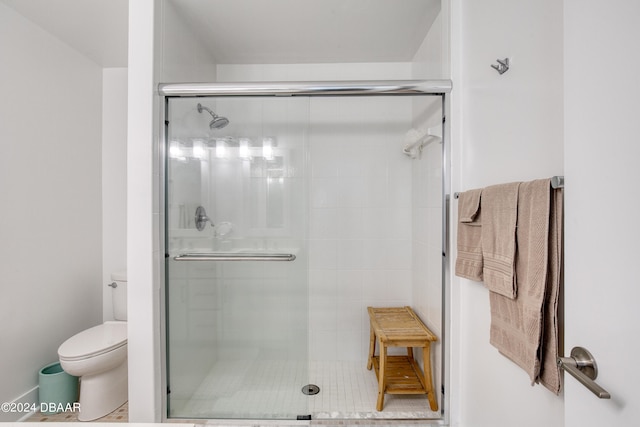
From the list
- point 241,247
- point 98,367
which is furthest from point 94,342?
point 241,247

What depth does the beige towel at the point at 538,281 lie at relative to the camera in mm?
850

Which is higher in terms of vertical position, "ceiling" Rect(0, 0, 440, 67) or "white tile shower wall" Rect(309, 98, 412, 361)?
"ceiling" Rect(0, 0, 440, 67)

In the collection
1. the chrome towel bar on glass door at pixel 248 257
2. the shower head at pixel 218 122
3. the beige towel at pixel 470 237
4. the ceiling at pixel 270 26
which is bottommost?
the chrome towel bar on glass door at pixel 248 257

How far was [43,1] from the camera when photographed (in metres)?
1.76

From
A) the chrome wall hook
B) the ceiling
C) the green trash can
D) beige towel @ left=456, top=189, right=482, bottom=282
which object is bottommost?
the green trash can

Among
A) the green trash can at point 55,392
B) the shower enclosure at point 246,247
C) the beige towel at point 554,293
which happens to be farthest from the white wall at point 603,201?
the green trash can at point 55,392

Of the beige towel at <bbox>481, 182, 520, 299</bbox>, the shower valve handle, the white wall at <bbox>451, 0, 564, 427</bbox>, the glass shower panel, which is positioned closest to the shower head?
the glass shower panel

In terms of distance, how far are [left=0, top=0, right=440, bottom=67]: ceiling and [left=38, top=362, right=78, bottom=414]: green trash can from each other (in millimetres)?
2261

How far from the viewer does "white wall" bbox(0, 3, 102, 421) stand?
1814 millimetres

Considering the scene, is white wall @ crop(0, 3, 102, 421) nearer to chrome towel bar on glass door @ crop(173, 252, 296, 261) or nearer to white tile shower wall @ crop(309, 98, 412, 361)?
chrome towel bar on glass door @ crop(173, 252, 296, 261)

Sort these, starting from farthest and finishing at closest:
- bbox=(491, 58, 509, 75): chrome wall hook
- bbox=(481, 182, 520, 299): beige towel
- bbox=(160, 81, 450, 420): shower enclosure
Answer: bbox=(160, 81, 450, 420): shower enclosure < bbox=(491, 58, 509, 75): chrome wall hook < bbox=(481, 182, 520, 299): beige towel

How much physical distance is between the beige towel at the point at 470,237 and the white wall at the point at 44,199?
2.55 metres

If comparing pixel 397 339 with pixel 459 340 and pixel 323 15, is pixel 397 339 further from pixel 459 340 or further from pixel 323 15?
pixel 323 15

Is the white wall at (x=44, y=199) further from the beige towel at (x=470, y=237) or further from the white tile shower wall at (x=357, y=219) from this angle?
the beige towel at (x=470, y=237)
